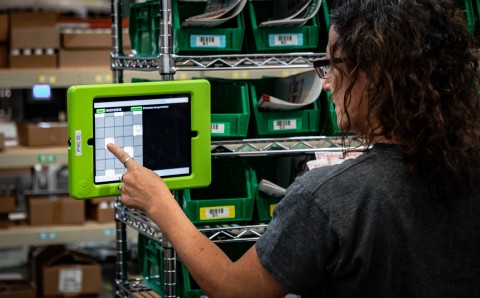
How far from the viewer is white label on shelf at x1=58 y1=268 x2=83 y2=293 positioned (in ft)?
14.8

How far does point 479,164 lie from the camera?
5.61 ft

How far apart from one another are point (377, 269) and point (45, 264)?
10.7 feet

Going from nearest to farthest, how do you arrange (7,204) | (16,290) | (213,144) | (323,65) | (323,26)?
(323,65) → (213,144) → (323,26) → (16,290) → (7,204)

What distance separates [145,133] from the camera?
2.22 meters

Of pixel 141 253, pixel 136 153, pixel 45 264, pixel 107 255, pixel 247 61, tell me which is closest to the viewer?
pixel 136 153

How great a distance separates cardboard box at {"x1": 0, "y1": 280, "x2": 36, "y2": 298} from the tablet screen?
1962 millimetres

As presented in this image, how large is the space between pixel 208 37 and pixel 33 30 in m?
2.35

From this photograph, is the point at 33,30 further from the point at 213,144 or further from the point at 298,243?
the point at 298,243

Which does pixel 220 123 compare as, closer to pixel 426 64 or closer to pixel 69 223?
pixel 426 64

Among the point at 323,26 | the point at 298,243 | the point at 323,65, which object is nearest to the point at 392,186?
the point at 298,243

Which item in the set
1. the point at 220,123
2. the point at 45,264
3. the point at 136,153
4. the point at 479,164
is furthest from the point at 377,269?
the point at 45,264

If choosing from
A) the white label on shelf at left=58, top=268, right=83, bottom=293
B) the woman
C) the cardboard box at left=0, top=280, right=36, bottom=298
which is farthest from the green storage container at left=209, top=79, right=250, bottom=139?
the white label on shelf at left=58, top=268, right=83, bottom=293

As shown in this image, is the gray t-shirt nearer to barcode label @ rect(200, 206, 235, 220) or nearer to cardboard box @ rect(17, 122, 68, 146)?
barcode label @ rect(200, 206, 235, 220)

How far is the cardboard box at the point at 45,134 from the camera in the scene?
4812 mm
